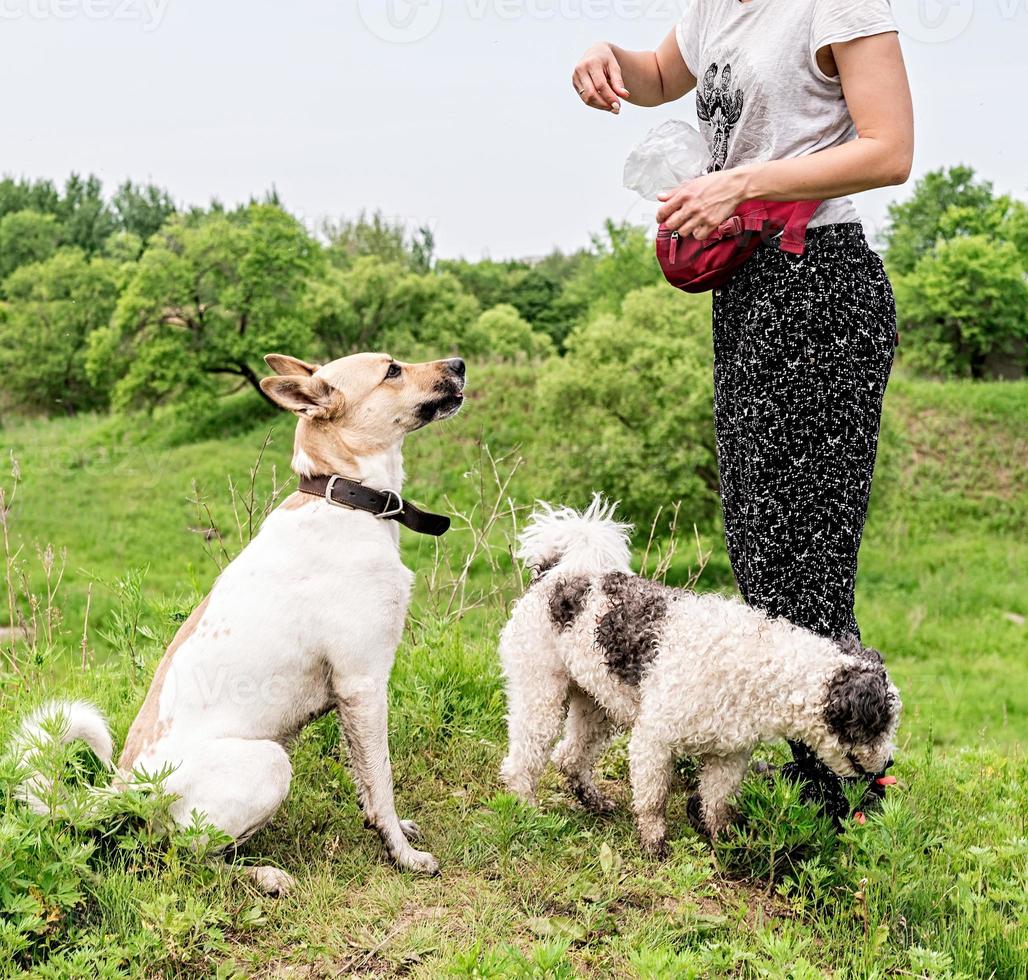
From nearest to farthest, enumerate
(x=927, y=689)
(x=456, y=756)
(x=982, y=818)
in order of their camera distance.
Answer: (x=982, y=818) < (x=456, y=756) < (x=927, y=689)

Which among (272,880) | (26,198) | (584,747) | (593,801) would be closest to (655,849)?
(593,801)

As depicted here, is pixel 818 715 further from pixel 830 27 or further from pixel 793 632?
pixel 830 27

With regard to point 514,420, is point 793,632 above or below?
above

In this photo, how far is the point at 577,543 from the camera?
13.6ft

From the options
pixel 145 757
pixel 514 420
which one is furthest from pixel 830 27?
pixel 514 420

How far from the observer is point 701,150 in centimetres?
365

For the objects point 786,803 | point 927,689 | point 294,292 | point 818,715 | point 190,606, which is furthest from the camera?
point 294,292

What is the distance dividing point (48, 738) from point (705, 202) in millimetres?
2926

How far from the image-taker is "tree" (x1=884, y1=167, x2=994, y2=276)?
28203 mm

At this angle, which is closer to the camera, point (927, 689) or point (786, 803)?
point (786, 803)

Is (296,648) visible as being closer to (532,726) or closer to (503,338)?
(532,726)

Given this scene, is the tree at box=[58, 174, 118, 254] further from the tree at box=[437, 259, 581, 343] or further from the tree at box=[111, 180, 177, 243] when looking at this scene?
the tree at box=[437, 259, 581, 343]

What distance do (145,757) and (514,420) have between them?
17.1 meters

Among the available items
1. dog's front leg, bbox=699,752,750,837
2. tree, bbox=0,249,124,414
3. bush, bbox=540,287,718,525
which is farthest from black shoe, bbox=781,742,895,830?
tree, bbox=0,249,124,414
